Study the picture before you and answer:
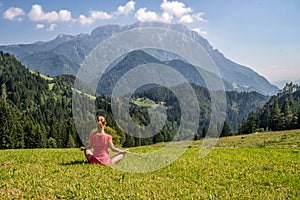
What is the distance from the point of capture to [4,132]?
8056 cm

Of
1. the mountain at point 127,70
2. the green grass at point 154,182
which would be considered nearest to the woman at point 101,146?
the green grass at point 154,182

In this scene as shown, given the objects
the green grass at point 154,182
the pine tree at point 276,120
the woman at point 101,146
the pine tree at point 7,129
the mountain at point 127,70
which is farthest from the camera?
the pine tree at point 276,120

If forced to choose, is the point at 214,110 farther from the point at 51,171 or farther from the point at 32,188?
the point at 32,188

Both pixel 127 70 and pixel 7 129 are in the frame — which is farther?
pixel 7 129

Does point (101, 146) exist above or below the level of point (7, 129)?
above

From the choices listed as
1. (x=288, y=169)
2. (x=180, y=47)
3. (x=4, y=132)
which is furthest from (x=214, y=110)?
(x=4, y=132)

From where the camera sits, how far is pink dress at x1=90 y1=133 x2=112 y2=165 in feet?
45.8

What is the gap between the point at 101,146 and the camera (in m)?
14.0

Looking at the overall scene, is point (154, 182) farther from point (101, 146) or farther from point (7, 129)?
point (7, 129)

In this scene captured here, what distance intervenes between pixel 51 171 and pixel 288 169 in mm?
10910

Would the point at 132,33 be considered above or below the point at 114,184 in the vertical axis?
above

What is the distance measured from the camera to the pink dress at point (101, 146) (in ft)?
45.8

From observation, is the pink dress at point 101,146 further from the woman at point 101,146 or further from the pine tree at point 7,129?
the pine tree at point 7,129

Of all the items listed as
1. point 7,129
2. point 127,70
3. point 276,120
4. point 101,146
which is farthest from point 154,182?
point 276,120
